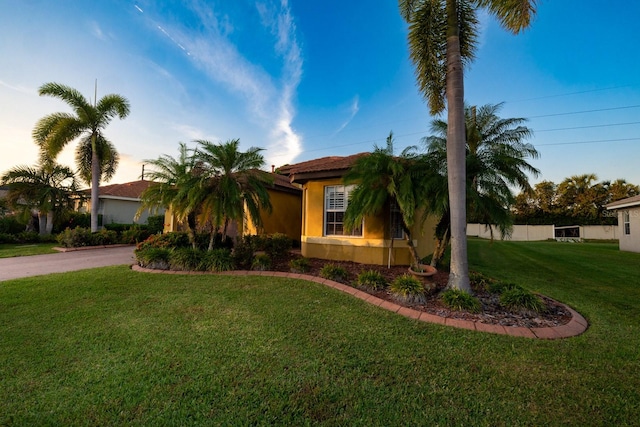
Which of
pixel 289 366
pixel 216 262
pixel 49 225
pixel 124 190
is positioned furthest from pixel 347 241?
pixel 124 190

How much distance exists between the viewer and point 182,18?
28.1 feet

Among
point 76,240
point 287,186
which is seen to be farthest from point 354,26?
point 76,240

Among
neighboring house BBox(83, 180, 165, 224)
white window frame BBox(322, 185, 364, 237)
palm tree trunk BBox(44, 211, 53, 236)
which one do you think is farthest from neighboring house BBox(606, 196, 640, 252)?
palm tree trunk BBox(44, 211, 53, 236)

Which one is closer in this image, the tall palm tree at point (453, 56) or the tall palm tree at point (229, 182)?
the tall palm tree at point (453, 56)

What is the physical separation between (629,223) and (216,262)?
23513 millimetres

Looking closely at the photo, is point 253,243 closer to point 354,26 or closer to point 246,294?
point 246,294

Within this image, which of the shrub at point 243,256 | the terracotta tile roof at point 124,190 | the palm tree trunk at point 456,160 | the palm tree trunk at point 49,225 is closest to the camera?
the palm tree trunk at point 456,160

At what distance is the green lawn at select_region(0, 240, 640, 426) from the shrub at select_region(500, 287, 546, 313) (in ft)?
2.32

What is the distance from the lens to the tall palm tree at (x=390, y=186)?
6.21 meters

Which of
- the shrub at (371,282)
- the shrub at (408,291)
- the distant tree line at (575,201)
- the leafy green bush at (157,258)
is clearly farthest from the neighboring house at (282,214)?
the distant tree line at (575,201)

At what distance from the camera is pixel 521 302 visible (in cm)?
480

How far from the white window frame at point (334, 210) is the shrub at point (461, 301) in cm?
416

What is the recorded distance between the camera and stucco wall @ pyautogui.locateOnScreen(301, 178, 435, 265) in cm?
844

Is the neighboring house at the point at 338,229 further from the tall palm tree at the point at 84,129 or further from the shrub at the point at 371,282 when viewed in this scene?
the tall palm tree at the point at 84,129
